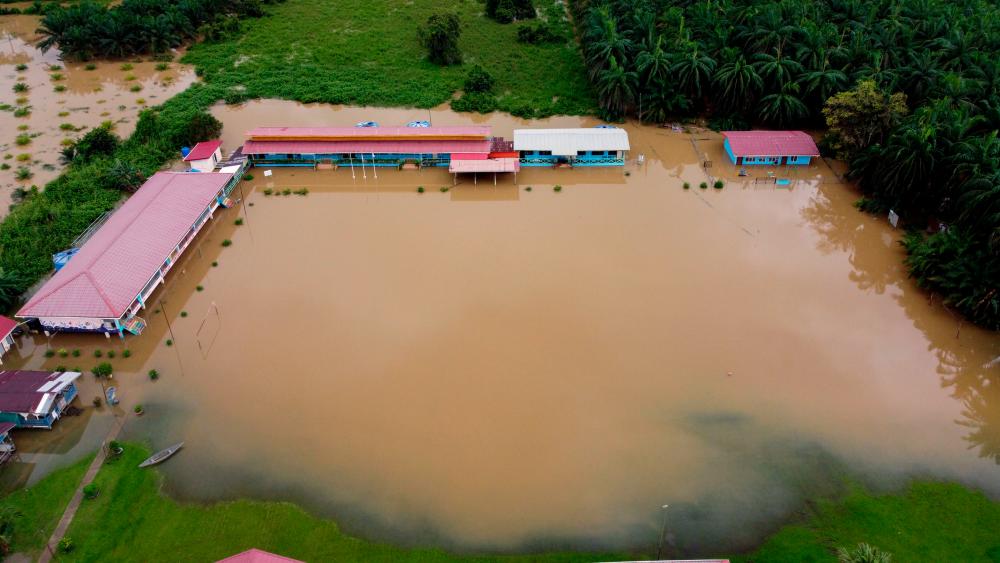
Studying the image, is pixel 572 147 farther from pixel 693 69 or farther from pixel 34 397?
pixel 34 397

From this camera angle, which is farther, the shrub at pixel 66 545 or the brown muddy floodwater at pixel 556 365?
the brown muddy floodwater at pixel 556 365

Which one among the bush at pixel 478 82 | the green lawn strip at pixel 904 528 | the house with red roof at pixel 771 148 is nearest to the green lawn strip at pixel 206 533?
the green lawn strip at pixel 904 528

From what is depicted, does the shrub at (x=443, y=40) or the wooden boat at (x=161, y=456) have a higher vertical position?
the shrub at (x=443, y=40)

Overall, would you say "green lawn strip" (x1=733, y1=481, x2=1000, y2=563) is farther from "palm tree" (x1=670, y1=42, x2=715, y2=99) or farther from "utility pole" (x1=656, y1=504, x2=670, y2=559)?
"palm tree" (x1=670, y1=42, x2=715, y2=99)

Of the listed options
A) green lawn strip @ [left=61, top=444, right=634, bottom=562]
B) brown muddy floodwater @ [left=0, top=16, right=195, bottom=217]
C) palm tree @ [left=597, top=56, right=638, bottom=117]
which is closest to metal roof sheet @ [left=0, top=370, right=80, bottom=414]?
green lawn strip @ [left=61, top=444, right=634, bottom=562]

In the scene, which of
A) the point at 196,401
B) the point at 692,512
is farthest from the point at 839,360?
the point at 196,401

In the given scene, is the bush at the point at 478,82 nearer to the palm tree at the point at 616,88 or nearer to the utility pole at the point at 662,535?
the palm tree at the point at 616,88

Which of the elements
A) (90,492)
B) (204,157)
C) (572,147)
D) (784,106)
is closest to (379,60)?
Result: (204,157)
